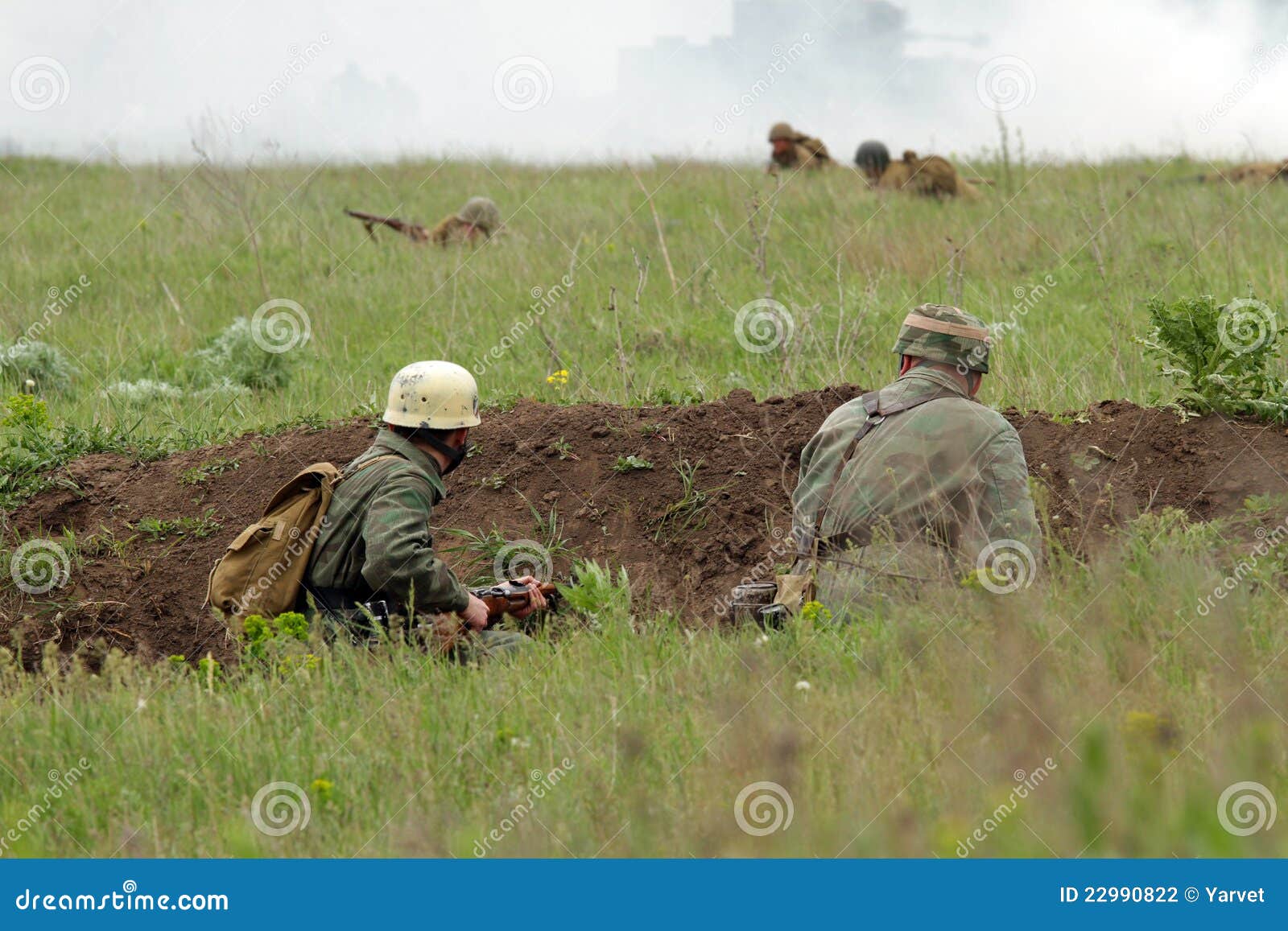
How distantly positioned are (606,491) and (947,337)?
2431 mm

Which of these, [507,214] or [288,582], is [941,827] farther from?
[507,214]

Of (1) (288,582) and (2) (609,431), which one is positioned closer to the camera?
(1) (288,582)

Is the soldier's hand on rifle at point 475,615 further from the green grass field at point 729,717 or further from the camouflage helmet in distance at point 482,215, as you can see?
the camouflage helmet in distance at point 482,215

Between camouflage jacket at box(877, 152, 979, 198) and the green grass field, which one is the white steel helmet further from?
camouflage jacket at box(877, 152, 979, 198)

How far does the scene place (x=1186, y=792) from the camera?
3051 mm

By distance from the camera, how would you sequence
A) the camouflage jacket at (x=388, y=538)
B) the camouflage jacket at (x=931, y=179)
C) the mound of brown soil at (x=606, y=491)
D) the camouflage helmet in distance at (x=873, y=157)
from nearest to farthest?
the camouflage jacket at (x=388, y=538) → the mound of brown soil at (x=606, y=491) → the camouflage jacket at (x=931, y=179) → the camouflage helmet in distance at (x=873, y=157)

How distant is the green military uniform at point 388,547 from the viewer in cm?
523

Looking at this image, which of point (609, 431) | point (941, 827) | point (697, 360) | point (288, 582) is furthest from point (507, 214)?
point (941, 827)

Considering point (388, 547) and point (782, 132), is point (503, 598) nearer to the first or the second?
point (388, 547)

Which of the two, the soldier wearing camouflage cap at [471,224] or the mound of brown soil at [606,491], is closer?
the mound of brown soil at [606,491]

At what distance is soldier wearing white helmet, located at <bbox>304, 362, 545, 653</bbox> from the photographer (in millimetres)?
5250

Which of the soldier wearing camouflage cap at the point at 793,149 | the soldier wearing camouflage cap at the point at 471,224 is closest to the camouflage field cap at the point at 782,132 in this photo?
the soldier wearing camouflage cap at the point at 793,149

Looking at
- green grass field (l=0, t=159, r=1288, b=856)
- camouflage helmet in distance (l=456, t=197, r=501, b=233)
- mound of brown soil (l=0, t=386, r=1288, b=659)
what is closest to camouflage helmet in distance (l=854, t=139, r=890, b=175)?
camouflage helmet in distance (l=456, t=197, r=501, b=233)

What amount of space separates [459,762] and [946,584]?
196 centimetres
